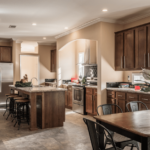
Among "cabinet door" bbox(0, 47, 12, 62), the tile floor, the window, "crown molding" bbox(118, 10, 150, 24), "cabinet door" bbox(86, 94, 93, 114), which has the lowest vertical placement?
the tile floor

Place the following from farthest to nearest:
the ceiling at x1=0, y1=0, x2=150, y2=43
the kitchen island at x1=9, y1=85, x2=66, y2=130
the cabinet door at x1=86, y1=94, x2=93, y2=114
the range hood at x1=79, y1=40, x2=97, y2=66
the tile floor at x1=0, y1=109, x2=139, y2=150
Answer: the range hood at x1=79, y1=40, x2=97, y2=66, the cabinet door at x1=86, y1=94, x2=93, y2=114, the kitchen island at x1=9, y1=85, x2=66, y2=130, the ceiling at x1=0, y1=0, x2=150, y2=43, the tile floor at x1=0, y1=109, x2=139, y2=150

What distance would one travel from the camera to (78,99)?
248 inches

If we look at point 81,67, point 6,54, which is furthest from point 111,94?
point 6,54

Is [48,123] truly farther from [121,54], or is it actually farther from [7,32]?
[7,32]

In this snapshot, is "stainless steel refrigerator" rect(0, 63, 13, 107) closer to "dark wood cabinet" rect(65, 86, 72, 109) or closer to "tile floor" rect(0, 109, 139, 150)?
"dark wood cabinet" rect(65, 86, 72, 109)

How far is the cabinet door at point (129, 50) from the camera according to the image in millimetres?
4844

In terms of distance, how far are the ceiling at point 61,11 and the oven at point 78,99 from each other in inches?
80.6

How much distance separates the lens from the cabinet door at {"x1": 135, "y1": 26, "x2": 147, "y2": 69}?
4.52 m

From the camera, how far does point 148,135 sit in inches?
66.6

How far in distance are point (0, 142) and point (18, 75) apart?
4958 mm

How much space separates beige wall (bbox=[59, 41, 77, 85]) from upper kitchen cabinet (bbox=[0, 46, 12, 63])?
2.41 meters

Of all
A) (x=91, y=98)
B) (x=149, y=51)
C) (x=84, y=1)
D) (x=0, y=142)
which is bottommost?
(x=0, y=142)

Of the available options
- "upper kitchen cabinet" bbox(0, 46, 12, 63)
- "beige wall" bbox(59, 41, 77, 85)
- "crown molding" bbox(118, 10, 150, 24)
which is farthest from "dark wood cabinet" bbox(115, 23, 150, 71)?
"upper kitchen cabinet" bbox(0, 46, 12, 63)

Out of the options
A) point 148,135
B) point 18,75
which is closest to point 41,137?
point 148,135
